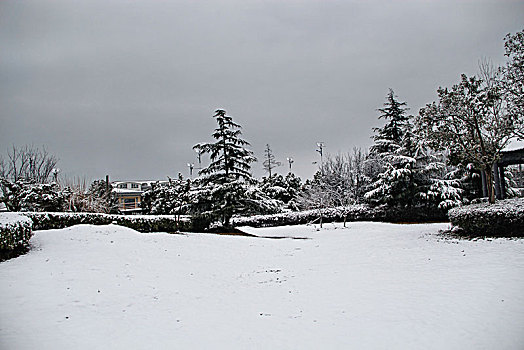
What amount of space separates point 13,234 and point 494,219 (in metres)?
13.7

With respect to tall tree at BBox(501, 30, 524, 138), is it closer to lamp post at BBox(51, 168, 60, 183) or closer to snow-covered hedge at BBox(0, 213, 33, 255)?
snow-covered hedge at BBox(0, 213, 33, 255)

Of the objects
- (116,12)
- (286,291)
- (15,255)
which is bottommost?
(286,291)

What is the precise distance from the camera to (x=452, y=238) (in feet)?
36.0

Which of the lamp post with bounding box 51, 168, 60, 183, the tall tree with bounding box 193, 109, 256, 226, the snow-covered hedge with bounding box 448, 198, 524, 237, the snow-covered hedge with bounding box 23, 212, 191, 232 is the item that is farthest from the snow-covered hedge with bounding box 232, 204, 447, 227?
the lamp post with bounding box 51, 168, 60, 183

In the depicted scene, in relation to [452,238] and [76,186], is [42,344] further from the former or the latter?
[76,186]

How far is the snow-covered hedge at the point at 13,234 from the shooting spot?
8.13 m

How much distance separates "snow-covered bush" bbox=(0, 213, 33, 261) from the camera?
26.6ft

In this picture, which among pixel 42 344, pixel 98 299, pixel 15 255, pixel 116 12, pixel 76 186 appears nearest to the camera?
pixel 42 344

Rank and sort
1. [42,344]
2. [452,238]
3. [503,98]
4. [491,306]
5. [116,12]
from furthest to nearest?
[503,98] → [452,238] → [116,12] → [491,306] → [42,344]

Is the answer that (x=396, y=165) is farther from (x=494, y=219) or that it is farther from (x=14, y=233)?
(x=14, y=233)

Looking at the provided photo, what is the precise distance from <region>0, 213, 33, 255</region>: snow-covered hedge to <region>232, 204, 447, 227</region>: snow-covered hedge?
49.6 ft

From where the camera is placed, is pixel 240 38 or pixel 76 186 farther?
pixel 76 186

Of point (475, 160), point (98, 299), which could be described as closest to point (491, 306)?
point (98, 299)

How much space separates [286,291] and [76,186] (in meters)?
27.0
